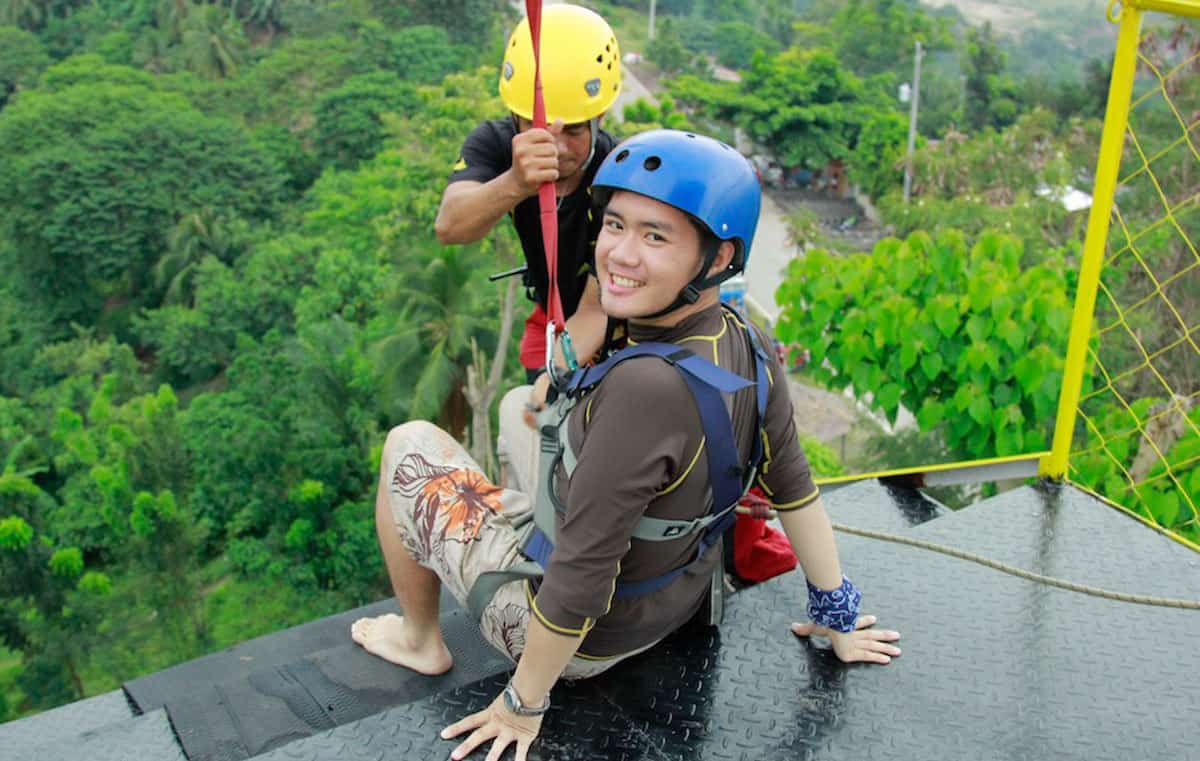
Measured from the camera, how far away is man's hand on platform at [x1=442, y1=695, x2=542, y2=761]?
229 centimetres

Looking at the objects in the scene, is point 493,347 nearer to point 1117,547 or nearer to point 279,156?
point 1117,547

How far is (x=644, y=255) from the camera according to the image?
7.34ft

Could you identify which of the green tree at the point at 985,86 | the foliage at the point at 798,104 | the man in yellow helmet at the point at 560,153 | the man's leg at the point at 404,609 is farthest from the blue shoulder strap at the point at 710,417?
the green tree at the point at 985,86

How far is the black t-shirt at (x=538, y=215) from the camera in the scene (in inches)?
125

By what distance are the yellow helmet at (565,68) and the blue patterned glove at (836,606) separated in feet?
5.02

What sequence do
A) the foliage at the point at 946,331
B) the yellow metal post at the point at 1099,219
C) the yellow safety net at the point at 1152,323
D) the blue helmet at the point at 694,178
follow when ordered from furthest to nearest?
the foliage at the point at 946,331, the yellow safety net at the point at 1152,323, the yellow metal post at the point at 1099,219, the blue helmet at the point at 694,178

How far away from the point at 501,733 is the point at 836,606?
930mm

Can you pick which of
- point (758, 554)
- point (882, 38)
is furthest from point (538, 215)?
point (882, 38)

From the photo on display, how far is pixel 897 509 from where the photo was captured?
A: 12.1 ft

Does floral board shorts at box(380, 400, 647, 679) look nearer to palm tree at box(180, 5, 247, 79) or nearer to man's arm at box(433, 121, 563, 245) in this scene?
man's arm at box(433, 121, 563, 245)

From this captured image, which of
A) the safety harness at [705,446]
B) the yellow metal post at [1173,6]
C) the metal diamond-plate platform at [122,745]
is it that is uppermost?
the yellow metal post at [1173,6]

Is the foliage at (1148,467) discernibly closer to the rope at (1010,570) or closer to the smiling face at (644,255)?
the rope at (1010,570)

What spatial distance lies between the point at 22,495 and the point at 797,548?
2101cm

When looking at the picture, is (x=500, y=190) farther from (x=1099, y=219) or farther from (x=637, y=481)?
(x=1099, y=219)
